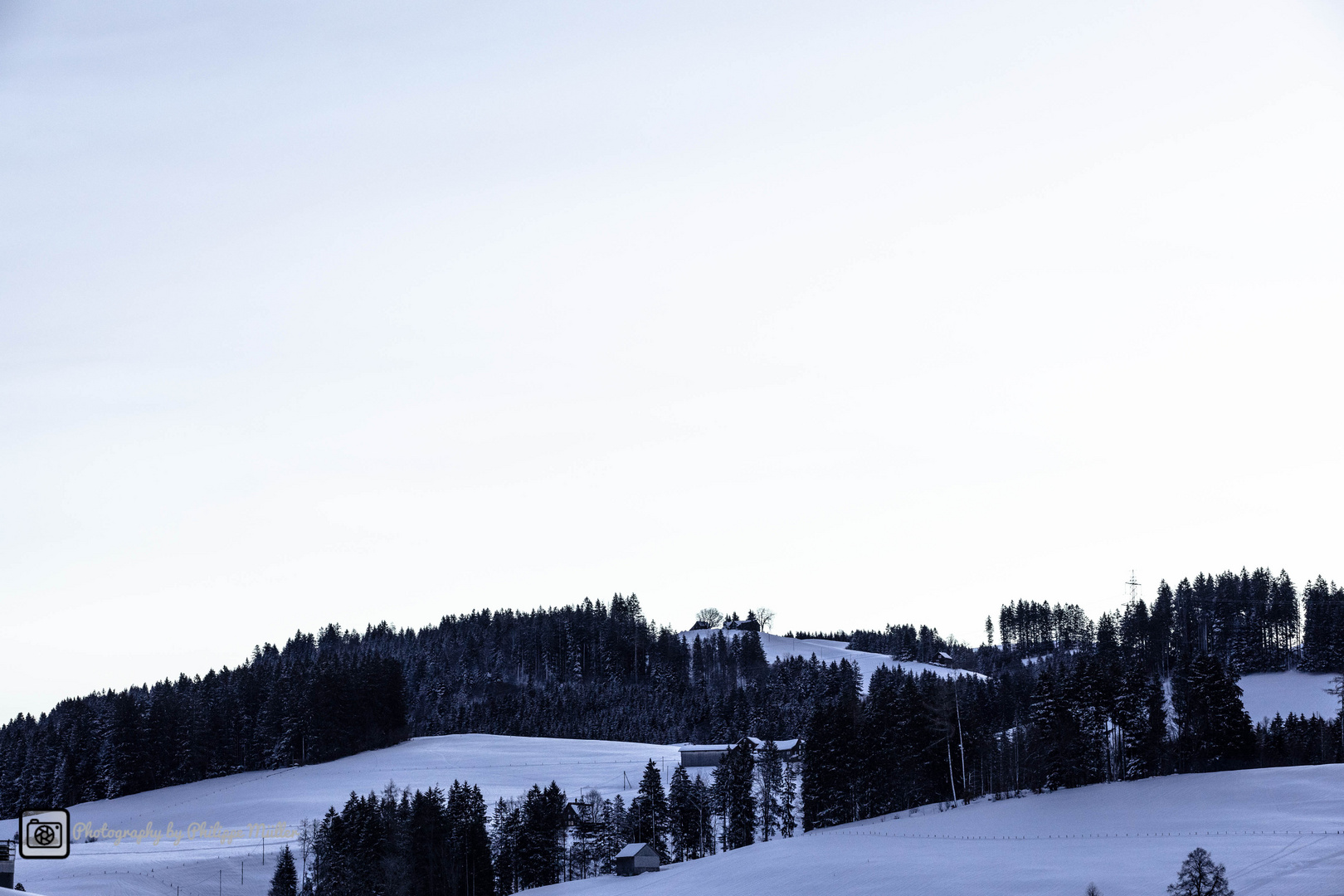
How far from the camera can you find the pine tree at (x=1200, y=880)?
44.4 metres

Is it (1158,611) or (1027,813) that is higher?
(1158,611)

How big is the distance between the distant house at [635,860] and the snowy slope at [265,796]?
1016 inches

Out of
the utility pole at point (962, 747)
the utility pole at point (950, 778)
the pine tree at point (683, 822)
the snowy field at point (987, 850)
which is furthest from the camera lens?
the utility pole at point (962, 747)

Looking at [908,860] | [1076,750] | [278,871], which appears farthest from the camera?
[1076,750]

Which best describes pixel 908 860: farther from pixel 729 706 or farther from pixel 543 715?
pixel 543 715

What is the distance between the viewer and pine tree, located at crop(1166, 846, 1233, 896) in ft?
146

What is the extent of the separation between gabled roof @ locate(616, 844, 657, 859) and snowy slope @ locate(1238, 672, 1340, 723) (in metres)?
80.8

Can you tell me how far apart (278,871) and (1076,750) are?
5564 cm

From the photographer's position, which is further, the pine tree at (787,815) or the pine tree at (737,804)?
the pine tree at (787,815)

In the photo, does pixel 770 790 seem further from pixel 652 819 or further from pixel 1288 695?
pixel 1288 695

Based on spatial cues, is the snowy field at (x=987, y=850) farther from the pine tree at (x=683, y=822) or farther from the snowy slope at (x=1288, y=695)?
the snowy slope at (x=1288, y=695)

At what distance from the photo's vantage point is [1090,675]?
89438 millimetres

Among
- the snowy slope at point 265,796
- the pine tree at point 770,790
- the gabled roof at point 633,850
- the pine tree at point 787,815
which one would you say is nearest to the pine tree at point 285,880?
the snowy slope at point 265,796

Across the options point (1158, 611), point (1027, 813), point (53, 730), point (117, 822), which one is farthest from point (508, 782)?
point (1158, 611)
